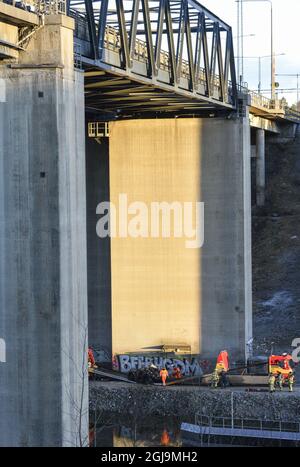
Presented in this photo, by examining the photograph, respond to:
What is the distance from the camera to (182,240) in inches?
1694

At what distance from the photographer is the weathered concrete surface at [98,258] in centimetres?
4378

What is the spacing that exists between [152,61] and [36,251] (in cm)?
1098

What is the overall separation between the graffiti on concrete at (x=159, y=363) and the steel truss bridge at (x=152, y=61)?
35.4 feet

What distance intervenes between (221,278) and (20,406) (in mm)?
20424

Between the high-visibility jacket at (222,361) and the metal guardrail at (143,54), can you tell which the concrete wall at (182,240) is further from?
the metal guardrail at (143,54)

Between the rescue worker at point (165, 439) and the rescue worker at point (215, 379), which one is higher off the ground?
the rescue worker at point (215, 379)

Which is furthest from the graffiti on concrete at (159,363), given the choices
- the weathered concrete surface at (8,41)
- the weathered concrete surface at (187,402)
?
the weathered concrete surface at (8,41)

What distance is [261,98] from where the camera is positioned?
68.4 metres

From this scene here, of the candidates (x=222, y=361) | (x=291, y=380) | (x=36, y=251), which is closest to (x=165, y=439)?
(x=222, y=361)

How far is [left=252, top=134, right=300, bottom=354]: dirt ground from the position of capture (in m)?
49.4

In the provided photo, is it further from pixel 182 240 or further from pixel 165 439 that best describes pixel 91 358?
pixel 165 439
